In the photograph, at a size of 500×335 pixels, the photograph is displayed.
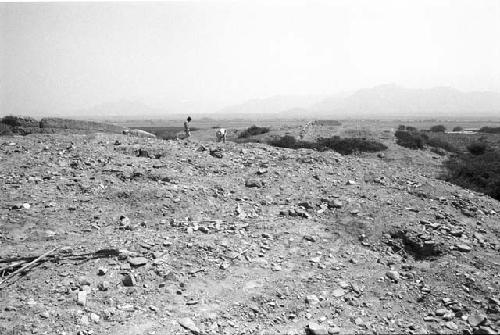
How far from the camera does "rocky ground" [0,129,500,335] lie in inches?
196

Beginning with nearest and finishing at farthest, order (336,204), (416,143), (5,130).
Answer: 1. (336,204)
2. (5,130)
3. (416,143)

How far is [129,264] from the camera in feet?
18.8

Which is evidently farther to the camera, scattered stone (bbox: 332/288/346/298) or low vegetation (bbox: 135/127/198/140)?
low vegetation (bbox: 135/127/198/140)

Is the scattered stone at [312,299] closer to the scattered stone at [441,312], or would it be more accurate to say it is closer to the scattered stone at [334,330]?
the scattered stone at [334,330]

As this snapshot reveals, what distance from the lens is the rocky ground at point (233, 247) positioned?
16.3 feet

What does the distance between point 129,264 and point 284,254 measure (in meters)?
2.79

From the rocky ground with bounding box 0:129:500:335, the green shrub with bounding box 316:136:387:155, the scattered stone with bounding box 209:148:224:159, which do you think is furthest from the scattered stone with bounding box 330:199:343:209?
the green shrub with bounding box 316:136:387:155

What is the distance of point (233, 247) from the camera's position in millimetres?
6551

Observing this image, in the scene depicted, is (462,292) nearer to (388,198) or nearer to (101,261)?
(388,198)

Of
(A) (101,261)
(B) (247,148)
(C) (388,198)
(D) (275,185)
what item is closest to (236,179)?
(D) (275,185)

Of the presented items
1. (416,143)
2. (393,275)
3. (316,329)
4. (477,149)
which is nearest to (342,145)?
(416,143)

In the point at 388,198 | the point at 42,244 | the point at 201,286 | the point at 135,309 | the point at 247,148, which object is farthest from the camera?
the point at 247,148

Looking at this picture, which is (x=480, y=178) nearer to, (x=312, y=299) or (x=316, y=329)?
(x=312, y=299)

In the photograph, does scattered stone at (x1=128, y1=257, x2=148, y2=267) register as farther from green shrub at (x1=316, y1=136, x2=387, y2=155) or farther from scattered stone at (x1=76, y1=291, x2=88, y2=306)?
green shrub at (x1=316, y1=136, x2=387, y2=155)
